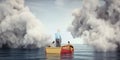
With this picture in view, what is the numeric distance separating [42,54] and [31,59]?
1.94 feet

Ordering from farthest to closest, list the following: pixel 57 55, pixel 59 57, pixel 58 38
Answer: pixel 57 55 → pixel 59 57 → pixel 58 38

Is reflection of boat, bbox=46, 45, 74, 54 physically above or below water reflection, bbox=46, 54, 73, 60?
above

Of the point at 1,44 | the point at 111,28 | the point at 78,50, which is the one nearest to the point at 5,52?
the point at 1,44

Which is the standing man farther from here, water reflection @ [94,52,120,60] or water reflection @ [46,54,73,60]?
water reflection @ [94,52,120,60]

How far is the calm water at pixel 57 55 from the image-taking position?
9.50 meters

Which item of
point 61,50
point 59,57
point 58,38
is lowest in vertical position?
point 59,57

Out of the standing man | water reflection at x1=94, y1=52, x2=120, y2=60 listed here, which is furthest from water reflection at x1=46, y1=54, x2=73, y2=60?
water reflection at x1=94, y1=52, x2=120, y2=60

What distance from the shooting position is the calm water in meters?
9.50

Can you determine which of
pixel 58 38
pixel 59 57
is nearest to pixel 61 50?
pixel 59 57

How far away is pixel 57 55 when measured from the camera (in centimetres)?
979

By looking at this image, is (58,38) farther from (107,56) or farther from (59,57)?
(107,56)

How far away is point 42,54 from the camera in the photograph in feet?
32.5

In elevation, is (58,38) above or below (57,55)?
above

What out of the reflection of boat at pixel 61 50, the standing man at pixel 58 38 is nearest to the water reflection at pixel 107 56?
the reflection of boat at pixel 61 50
